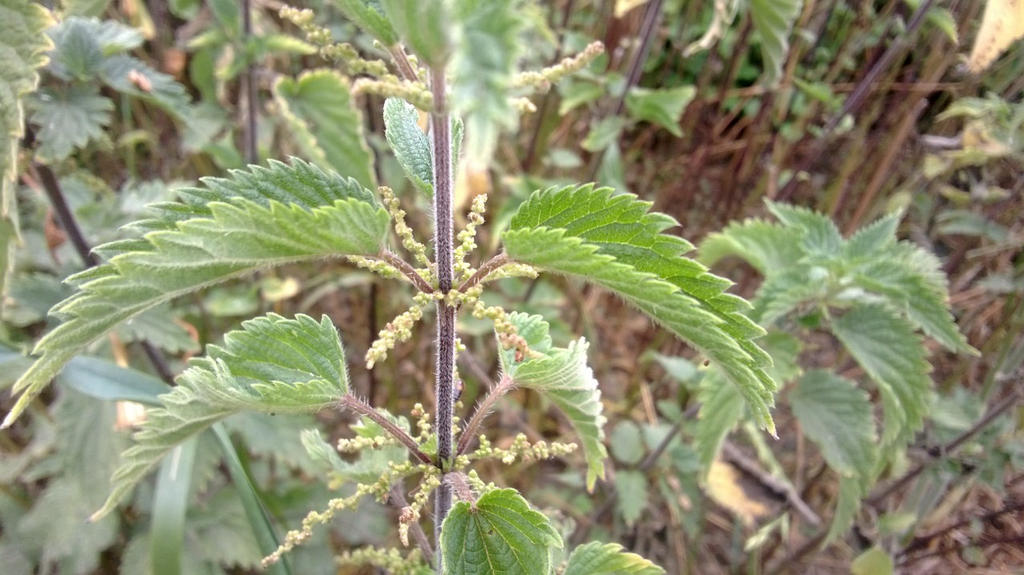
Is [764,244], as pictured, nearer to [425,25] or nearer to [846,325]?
[846,325]

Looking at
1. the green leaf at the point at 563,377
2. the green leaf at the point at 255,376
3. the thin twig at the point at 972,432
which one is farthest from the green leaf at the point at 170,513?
the thin twig at the point at 972,432

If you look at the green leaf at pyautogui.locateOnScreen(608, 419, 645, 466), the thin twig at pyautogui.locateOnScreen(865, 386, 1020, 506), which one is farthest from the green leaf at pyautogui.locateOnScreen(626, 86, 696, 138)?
the thin twig at pyautogui.locateOnScreen(865, 386, 1020, 506)

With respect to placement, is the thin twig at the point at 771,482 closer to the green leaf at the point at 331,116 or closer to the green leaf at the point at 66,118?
the green leaf at the point at 331,116

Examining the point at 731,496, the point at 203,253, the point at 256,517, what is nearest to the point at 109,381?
the point at 256,517

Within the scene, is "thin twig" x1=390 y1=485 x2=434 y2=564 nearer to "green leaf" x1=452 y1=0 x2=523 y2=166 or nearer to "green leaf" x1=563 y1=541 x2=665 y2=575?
"green leaf" x1=563 y1=541 x2=665 y2=575

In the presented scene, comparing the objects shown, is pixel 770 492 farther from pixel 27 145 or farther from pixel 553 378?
pixel 27 145

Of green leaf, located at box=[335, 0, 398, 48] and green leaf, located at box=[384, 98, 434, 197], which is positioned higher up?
green leaf, located at box=[335, 0, 398, 48]
